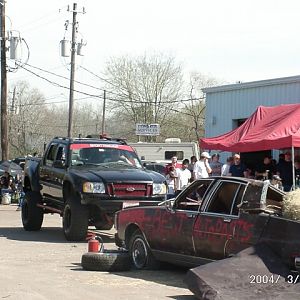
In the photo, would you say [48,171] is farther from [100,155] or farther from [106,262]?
[106,262]

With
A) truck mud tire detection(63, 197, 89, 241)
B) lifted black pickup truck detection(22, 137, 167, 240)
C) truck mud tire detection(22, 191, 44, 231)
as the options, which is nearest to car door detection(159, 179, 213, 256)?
lifted black pickup truck detection(22, 137, 167, 240)

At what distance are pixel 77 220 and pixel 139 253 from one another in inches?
155

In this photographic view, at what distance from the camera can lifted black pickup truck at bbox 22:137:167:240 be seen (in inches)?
568

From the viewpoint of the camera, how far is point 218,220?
9133 mm

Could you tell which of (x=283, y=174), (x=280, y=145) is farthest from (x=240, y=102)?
(x=280, y=145)

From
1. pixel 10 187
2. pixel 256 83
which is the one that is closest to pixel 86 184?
pixel 256 83

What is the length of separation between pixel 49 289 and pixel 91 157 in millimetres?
7048

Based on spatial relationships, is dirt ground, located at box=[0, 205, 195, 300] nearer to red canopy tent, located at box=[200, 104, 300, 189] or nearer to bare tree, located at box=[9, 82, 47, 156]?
red canopy tent, located at box=[200, 104, 300, 189]

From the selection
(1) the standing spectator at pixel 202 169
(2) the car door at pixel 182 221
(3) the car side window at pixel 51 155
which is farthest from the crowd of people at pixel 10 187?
(2) the car door at pixel 182 221

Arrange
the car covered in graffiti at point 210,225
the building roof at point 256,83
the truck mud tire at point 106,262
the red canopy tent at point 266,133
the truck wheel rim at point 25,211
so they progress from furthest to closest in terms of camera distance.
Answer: the building roof at point 256,83, the truck wheel rim at point 25,211, the red canopy tent at point 266,133, the truck mud tire at point 106,262, the car covered in graffiti at point 210,225

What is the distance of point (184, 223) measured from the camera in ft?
32.0

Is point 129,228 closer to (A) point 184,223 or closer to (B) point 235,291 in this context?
(A) point 184,223

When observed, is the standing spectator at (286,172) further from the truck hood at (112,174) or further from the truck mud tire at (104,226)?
the truck mud tire at (104,226)

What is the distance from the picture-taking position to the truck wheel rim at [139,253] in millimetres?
10672
